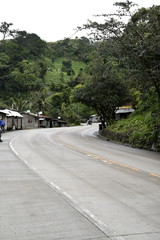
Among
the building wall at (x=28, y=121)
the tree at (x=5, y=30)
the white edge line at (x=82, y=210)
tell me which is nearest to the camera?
the white edge line at (x=82, y=210)

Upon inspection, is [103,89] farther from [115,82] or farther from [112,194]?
[112,194]

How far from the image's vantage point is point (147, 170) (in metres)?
13.2

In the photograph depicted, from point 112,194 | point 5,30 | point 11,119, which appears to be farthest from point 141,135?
point 5,30

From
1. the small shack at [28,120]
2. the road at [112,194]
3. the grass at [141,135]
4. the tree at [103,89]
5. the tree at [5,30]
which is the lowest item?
the road at [112,194]

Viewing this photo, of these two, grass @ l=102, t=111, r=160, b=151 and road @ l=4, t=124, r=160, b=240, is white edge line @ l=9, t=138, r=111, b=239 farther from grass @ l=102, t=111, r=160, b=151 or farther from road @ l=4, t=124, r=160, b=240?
grass @ l=102, t=111, r=160, b=151

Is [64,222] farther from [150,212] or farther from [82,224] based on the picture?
[150,212]

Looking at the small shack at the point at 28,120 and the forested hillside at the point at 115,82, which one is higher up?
the forested hillside at the point at 115,82

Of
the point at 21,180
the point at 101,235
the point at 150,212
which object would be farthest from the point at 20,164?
the point at 101,235

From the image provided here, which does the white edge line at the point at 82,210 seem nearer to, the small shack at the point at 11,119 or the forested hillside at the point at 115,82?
the forested hillside at the point at 115,82

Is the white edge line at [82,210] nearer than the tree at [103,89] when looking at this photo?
Yes

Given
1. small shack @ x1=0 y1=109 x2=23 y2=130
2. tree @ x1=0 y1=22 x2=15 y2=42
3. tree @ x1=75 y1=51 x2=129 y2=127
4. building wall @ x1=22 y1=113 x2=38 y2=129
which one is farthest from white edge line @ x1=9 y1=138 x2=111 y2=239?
tree @ x1=0 y1=22 x2=15 y2=42

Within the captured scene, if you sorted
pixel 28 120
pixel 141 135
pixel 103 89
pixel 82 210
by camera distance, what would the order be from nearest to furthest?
pixel 82 210
pixel 141 135
pixel 103 89
pixel 28 120

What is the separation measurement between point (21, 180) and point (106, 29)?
17224mm

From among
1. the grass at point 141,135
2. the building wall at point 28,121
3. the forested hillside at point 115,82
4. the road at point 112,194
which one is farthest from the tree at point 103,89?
the building wall at point 28,121
